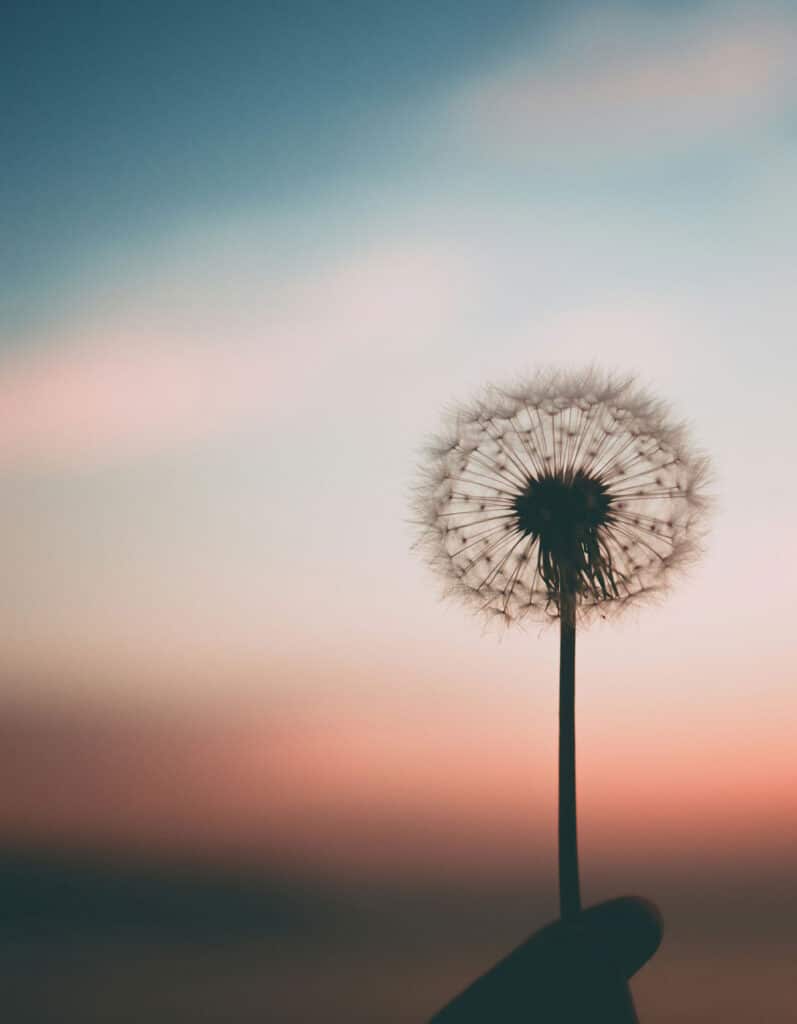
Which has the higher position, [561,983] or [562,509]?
[562,509]

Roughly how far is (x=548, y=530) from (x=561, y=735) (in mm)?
2278

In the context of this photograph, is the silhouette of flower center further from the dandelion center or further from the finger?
the finger

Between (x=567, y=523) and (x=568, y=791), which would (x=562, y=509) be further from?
(x=568, y=791)

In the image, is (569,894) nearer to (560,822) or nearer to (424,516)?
(560,822)

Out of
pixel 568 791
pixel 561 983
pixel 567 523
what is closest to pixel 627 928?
pixel 561 983

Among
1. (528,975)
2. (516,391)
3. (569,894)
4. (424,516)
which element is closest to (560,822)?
(569,894)

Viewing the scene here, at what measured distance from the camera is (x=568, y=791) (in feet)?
34.4

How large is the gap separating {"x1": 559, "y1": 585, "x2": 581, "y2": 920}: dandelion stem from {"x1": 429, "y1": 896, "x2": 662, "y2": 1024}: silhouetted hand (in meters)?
0.23

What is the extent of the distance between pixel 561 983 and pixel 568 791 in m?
1.59

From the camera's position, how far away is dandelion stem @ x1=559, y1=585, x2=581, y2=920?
34.0ft

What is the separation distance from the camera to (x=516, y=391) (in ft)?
42.9

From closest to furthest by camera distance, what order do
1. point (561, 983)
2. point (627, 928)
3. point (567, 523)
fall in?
point (561, 983)
point (627, 928)
point (567, 523)

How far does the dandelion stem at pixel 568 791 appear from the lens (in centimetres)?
1037

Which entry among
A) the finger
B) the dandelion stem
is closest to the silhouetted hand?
the finger
